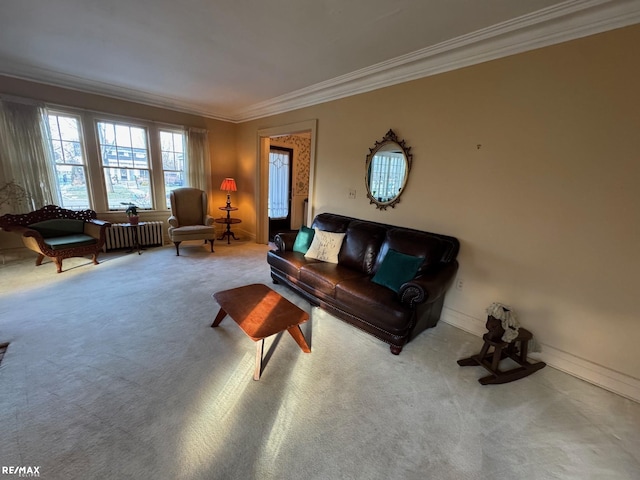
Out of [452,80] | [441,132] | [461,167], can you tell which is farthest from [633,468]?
[452,80]

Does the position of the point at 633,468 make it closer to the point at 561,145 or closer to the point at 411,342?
the point at 411,342

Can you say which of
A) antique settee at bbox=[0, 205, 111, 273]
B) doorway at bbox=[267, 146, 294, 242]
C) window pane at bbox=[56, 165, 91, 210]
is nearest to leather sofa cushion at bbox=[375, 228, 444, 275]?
doorway at bbox=[267, 146, 294, 242]

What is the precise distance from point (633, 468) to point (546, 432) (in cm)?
37

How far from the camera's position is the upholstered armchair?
15.1 feet

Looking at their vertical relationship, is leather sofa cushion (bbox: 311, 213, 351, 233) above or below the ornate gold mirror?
below

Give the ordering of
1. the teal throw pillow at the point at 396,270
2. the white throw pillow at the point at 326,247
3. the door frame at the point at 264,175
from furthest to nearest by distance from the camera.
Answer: the door frame at the point at 264,175
the white throw pillow at the point at 326,247
the teal throw pillow at the point at 396,270

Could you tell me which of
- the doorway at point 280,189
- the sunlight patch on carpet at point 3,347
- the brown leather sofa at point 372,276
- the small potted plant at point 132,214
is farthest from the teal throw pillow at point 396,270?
the small potted plant at point 132,214

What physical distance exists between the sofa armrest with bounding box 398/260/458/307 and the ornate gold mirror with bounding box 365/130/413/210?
113 centimetres

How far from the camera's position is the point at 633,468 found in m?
1.43

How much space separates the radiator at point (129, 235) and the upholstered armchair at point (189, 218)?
348 mm

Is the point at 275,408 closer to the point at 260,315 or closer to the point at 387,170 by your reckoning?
the point at 260,315

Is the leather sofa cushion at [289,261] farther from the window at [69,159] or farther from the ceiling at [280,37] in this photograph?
the window at [69,159]

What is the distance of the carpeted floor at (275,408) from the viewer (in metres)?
1.35

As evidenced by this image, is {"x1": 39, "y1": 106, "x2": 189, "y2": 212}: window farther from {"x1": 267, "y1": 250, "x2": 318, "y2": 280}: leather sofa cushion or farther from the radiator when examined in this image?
{"x1": 267, "y1": 250, "x2": 318, "y2": 280}: leather sofa cushion
